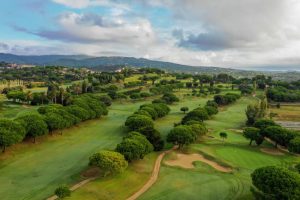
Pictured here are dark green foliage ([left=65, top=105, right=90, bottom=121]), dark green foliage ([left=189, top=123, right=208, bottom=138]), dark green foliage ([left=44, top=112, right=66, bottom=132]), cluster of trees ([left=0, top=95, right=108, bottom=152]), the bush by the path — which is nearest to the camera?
the bush by the path

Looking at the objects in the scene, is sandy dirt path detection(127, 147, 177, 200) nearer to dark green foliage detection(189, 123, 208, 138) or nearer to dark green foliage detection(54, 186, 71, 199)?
dark green foliage detection(54, 186, 71, 199)

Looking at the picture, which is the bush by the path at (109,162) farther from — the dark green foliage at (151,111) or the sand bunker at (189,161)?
the dark green foliage at (151,111)

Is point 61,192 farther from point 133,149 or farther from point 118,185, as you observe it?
point 133,149

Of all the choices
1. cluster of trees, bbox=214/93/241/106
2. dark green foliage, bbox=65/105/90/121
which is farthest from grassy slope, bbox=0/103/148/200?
cluster of trees, bbox=214/93/241/106

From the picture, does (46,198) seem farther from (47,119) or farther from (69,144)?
(47,119)

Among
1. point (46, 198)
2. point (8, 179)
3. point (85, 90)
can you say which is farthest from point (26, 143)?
point (85, 90)

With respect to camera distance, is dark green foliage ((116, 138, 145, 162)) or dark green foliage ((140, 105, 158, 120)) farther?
dark green foliage ((140, 105, 158, 120))

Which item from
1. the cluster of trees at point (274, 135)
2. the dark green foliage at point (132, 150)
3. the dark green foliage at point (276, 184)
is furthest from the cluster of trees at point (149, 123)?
the dark green foliage at point (276, 184)

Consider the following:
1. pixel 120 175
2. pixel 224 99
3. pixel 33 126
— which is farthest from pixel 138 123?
pixel 224 99
